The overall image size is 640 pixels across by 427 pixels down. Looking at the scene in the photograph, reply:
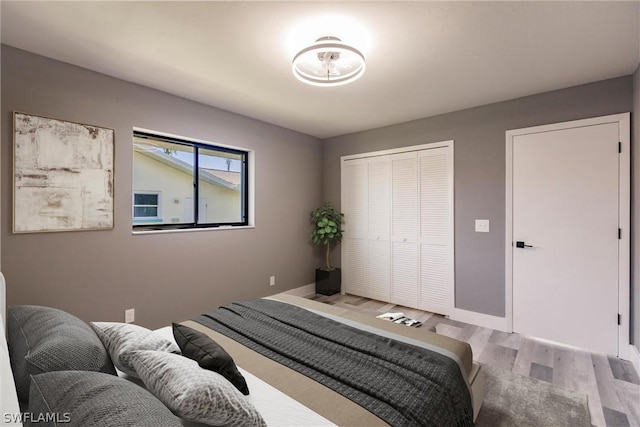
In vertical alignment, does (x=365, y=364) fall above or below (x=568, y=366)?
above

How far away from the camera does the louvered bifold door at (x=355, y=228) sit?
4.46 meters

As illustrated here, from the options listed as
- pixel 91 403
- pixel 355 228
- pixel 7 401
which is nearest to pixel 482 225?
pixel 355 228

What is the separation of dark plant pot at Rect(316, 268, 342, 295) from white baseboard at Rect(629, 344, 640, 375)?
3.23m

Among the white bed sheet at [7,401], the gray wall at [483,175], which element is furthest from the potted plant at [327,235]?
the white bed sheet at [7,401]

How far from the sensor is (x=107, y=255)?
2.61 meters

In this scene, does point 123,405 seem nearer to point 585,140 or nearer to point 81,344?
→ point 81,344

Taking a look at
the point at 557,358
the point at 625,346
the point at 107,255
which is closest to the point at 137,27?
the point at 107,255

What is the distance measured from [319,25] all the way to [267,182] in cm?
238

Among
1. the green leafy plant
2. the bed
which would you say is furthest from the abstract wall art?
the green leafy plant

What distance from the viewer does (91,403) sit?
2.62 ft

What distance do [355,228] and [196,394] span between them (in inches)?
149

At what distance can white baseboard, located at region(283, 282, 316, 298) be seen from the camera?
Answer: 4.43m

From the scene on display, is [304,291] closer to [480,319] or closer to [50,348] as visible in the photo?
[480,319]

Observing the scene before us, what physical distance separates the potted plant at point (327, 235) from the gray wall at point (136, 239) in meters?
0.42
